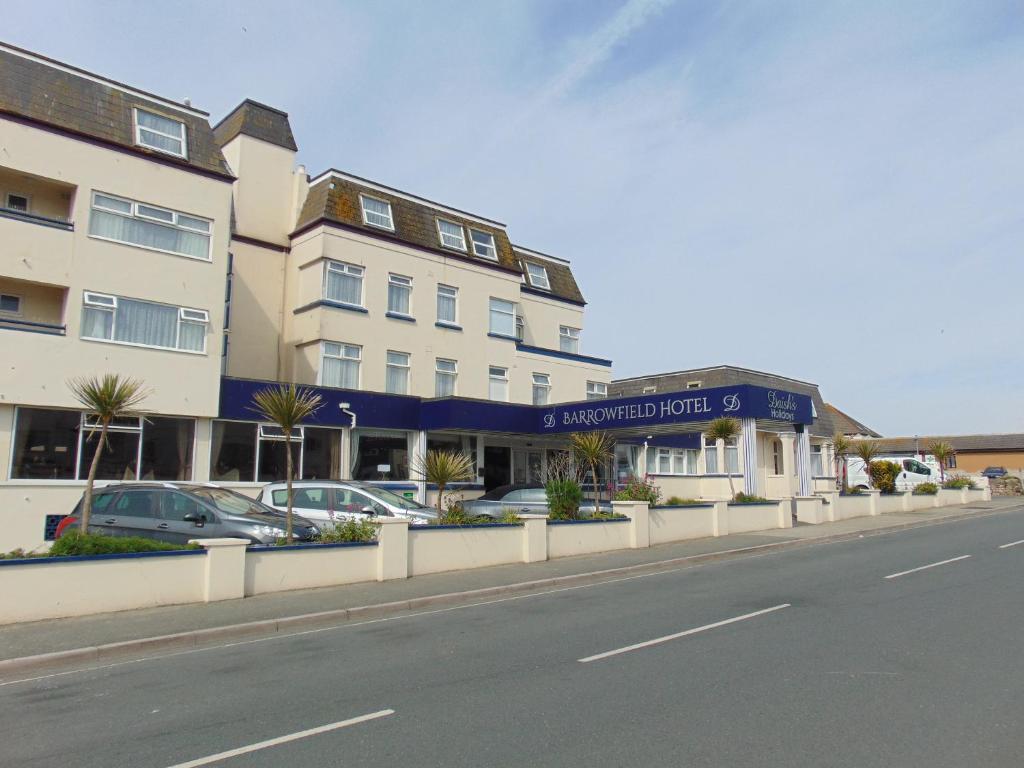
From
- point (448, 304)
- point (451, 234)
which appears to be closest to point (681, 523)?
point (448, 304)

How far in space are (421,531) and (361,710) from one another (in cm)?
775

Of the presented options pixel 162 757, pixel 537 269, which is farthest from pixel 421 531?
pixel 537 269

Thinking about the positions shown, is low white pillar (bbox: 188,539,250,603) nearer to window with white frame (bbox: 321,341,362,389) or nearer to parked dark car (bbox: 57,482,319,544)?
parked dark car (bbox: 57,482,319,544)

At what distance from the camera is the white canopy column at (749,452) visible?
69.5 ft

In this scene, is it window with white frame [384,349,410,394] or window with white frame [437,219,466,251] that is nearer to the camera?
window with white frame [384,349,410,394]

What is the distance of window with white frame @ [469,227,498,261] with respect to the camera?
29.0m

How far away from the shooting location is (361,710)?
6.12 metres

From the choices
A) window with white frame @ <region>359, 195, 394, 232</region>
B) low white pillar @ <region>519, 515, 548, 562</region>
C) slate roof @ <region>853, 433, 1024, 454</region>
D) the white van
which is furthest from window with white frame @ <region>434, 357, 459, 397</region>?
slate roof @ <region>853, 433, 1024, 454</region>

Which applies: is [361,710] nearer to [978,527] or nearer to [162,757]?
[162,757]

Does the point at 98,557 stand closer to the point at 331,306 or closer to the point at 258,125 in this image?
the point at 331,306

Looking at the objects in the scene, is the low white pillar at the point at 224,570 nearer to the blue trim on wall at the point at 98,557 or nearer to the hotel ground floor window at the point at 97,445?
the blue trim on wall at the point at 98,557

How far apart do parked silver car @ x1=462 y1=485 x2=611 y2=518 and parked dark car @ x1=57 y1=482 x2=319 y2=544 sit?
24.4 feet

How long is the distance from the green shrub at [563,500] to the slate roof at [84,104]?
12.5 metres

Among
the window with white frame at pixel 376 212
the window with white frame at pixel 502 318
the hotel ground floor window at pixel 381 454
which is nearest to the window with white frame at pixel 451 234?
the window with white frame at pixel 376 212
